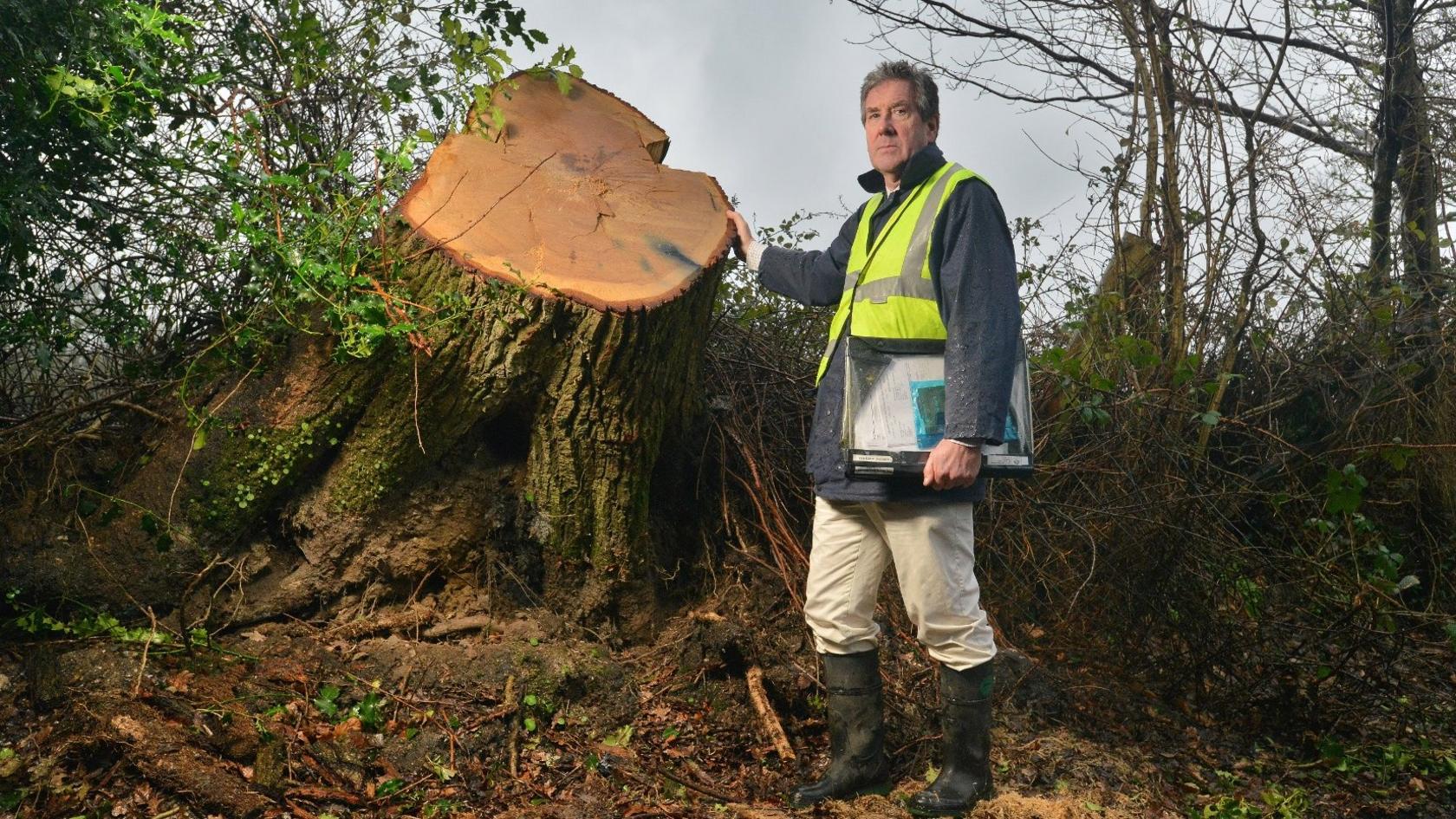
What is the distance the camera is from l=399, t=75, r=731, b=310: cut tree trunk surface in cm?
346

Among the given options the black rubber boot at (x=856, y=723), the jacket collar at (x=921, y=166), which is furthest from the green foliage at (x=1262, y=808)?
the jacket collar at (x=921, y=166)

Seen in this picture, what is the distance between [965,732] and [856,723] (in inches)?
13.3

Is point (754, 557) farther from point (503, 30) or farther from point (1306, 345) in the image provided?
point (1306, 345)

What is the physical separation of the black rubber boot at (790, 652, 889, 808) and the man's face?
1570mm

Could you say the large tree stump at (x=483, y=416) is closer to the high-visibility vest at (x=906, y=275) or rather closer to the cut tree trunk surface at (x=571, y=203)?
the cut tree trunk surface at (x=571, y=203)

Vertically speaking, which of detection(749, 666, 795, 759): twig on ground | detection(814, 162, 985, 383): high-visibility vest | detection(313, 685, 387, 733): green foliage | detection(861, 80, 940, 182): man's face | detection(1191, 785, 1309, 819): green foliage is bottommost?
detection(1191, 785, 1309, 819): green foliage

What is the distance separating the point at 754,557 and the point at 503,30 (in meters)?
2.11

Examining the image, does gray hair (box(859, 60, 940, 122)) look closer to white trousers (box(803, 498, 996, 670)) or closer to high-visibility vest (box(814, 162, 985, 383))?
high-visibility vest (box(814, 162, 985, 383))

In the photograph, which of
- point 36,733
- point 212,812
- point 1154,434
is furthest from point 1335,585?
point 36,733

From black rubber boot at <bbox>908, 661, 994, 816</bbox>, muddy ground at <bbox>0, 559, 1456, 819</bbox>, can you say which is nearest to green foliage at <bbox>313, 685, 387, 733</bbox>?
muddy ground at <bbox>0, 559, 1456, 819</bbox>

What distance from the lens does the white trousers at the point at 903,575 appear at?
3.22 meters

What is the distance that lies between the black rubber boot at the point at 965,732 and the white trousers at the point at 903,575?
0.06 meters

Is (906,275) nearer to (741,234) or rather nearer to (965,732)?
(741,234)

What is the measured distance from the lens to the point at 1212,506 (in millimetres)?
4570
